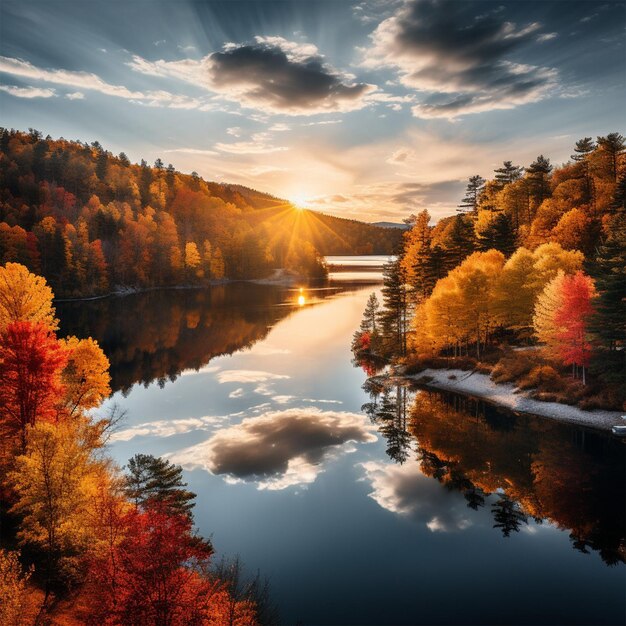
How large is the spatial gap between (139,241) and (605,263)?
138500 mm

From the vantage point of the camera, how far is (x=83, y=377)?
44500mm

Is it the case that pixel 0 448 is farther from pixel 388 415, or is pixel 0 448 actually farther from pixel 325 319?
pixel 325 319

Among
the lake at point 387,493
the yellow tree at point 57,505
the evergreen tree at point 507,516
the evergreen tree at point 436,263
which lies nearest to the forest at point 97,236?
the lake at point 387,493

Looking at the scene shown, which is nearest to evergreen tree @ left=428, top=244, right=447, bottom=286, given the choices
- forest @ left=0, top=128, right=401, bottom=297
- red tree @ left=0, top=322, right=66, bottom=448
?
red tree @ left=0, top=322, right=66, bottom=448

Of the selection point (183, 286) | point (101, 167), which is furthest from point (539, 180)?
point (101, 167)

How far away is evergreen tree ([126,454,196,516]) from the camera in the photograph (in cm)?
3020

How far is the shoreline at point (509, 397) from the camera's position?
146 feet

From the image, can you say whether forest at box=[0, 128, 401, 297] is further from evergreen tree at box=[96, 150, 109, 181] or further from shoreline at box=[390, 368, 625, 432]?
shoreline at box=[390, 368, 625, 432]

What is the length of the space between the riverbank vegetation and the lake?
152 inches

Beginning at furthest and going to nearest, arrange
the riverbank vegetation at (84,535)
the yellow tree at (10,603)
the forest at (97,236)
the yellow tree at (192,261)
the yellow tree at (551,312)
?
the yellow tree at (192,261)
the forest at (97,236)
the yellow tree at (551,312)
the riverbank vegetation at (84,535)
the yellow tree at (10,603)

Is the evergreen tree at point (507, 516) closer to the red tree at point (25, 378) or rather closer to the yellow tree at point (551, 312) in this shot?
the yellow tree at point (551, 312)

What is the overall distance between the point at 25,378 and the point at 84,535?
51.0ft

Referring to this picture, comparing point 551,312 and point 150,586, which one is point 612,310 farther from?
point 150,586

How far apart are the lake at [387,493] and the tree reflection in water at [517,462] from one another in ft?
0.50
